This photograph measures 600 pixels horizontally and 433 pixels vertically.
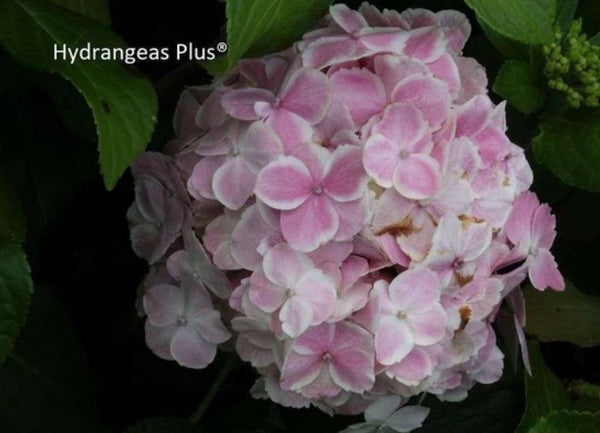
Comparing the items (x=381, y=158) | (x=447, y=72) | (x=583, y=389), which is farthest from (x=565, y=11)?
(x=583, y=389)

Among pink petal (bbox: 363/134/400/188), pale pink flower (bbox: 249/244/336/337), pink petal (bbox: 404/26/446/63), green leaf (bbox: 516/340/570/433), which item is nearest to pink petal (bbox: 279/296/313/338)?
pale pink flower (bbox: 249/244/336/337)

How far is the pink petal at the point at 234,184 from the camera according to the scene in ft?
2.76

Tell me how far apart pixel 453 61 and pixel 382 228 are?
0.15 m

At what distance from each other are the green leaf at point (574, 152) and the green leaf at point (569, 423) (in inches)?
7.4

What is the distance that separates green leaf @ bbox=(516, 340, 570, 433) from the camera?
1.05m

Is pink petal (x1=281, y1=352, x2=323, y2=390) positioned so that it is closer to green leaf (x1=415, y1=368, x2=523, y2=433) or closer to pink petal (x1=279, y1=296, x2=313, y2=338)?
pink petal (x1=279, y1=296, x2=313, y2=338)

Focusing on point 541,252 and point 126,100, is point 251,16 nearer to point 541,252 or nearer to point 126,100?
point 126,100

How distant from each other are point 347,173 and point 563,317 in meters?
0.43

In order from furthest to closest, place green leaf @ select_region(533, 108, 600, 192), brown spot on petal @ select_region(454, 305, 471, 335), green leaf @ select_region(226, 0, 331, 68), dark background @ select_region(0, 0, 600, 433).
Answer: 1. dark background @ select_region(0, 0, 600, 433)
2. green leaf @ select_region(533, 108, 600, 192)
3. brown spot on petal @ select_region(454, 305, 471, 335)
4. green leaf @ select_region(226, 0, 331, 68)

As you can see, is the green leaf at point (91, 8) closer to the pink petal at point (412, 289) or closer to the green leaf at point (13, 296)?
the green leaf at point (13, 296)

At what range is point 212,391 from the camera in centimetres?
107

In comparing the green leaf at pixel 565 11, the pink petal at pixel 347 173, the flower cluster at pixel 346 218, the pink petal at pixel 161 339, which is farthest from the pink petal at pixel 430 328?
the green leaf at pixel 565 11

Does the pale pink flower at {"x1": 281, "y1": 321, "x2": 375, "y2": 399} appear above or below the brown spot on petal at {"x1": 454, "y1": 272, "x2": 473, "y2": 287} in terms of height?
below

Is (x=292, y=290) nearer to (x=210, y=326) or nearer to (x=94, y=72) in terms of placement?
(x=210, y=326)
